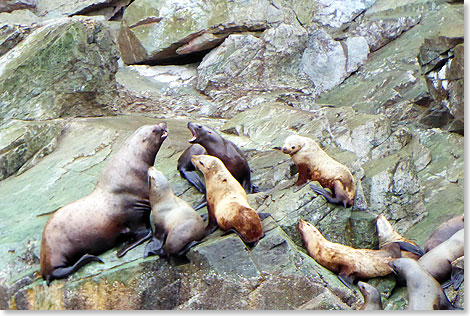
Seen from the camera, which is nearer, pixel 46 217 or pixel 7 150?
pixel 46 217

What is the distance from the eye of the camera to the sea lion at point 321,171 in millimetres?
6570

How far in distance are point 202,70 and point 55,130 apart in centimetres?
460

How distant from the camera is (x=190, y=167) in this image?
673 cm

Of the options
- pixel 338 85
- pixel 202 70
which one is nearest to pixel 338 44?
pixel 338 85

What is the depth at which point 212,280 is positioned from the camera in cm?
510

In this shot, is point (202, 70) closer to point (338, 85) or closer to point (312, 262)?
point (338, 85)

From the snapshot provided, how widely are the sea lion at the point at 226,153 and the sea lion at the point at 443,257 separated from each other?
1.89m

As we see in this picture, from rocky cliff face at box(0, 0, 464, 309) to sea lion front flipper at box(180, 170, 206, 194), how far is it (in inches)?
3.5

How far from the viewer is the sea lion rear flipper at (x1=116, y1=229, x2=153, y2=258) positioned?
5422mm

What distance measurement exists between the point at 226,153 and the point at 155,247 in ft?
5.83

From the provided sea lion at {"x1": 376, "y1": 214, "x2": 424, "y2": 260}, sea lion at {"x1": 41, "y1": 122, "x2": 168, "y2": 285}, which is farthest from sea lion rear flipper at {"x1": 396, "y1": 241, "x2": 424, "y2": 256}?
sea lion at {"x1": 41, "y1": 122, "x2": 168, "y2": 285}

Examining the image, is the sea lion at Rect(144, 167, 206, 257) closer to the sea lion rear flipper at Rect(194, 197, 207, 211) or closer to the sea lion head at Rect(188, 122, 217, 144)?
the sea lion rear flipper at Rect(194, 197, 207, 211)

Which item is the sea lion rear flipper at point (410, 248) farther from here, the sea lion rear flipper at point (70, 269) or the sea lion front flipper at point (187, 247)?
the sea lion rear flipper at point (70, 269)

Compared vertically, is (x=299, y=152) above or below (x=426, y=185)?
above
